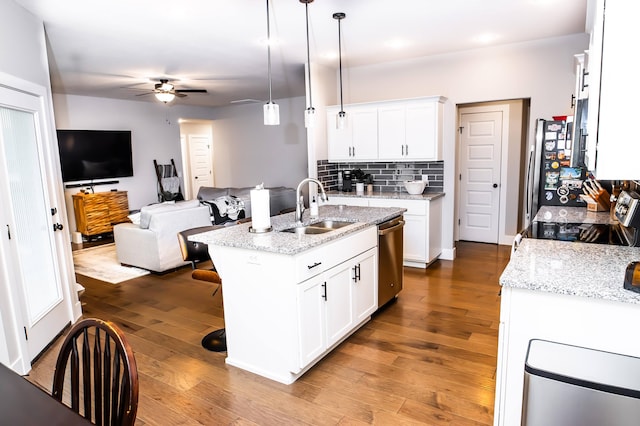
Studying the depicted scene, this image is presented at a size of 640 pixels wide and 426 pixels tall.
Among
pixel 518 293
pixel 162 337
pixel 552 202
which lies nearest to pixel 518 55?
pixel 552 202

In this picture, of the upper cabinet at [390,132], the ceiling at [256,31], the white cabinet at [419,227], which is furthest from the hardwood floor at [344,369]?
the ceiling at [256,31]

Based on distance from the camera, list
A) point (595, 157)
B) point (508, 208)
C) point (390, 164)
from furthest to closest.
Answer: point (508, 208) → point (390, 164) → point (595, 157)

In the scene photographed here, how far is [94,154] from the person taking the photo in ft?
23.7

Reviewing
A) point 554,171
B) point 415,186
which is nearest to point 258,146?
point 415,186

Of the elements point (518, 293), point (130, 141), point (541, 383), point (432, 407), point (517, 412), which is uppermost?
point (130, 141)

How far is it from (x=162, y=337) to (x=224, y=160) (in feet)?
22.5

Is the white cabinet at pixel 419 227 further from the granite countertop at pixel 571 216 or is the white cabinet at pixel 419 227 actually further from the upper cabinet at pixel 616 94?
the upper cabinet at pixel 616 94

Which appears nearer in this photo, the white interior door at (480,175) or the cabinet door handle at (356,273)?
the cabinet door handle at (356,273)

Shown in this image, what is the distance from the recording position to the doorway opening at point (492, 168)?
226 inches

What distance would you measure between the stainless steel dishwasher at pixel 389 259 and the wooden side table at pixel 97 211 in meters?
5.59

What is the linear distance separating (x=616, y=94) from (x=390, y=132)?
3.85m

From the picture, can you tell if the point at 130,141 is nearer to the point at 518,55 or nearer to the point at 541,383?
the point at 518,55

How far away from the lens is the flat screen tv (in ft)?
23.0

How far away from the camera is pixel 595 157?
1364mm
